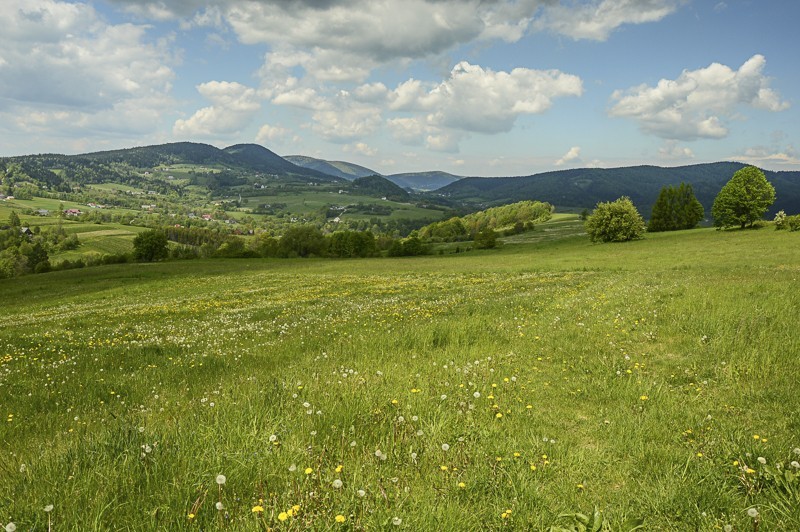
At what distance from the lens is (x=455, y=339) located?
34.8 ft

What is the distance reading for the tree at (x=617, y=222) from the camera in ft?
286

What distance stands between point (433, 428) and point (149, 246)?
12537 cm

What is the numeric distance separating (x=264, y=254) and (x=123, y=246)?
9481 cm

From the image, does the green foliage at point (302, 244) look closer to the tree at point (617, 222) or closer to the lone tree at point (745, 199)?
the tree at point (617, 222)

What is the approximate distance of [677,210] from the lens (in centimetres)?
11256

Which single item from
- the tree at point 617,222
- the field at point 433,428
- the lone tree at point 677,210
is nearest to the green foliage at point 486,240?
the tree at point 617,222

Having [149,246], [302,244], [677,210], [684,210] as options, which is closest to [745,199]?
[684,210]

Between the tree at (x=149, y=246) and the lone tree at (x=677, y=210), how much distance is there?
135241 mm

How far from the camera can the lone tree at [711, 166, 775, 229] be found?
76.4 metres

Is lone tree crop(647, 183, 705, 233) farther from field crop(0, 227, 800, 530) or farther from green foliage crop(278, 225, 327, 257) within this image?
field crop(0, 227, 800, 530)

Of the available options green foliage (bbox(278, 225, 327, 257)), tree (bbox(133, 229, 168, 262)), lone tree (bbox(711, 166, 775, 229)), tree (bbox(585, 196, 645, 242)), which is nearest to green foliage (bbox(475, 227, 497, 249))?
tree (bbox(585, 196, 645, 242))

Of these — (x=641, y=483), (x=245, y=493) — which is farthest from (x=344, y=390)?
(x=641, y=483)

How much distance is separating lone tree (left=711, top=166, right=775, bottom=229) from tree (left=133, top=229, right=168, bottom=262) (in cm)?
13085

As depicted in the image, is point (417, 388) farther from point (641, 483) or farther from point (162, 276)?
point (162, 276)
